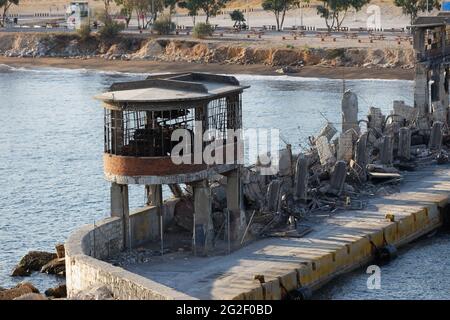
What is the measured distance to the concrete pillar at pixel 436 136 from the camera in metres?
58.9

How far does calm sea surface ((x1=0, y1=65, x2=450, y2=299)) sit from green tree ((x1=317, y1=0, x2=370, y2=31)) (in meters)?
21.4

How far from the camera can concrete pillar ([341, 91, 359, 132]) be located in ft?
188

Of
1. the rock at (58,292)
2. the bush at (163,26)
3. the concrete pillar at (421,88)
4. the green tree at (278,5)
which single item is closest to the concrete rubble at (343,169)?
the concrete pillar at (421,88)

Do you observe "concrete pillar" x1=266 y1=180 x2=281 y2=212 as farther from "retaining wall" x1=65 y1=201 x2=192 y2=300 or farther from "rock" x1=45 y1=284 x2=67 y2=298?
"rock" x1=45 y1=284 x2=67 y2=298

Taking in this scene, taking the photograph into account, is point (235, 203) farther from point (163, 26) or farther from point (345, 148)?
point (163, 26)

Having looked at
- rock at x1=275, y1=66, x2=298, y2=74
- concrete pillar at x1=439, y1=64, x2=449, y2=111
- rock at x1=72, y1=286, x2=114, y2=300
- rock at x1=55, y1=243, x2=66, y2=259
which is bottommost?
rock at x1=55, y1=243, x2=66, y2=259

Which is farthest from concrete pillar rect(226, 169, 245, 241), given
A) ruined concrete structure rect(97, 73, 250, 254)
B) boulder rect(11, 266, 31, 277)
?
boulder rect(11, 266, 31, 277)

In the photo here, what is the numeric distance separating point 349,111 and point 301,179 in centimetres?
1190

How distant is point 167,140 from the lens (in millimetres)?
40312

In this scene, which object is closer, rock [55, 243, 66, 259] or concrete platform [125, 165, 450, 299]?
concrete platform [125, 165, 450, 299]

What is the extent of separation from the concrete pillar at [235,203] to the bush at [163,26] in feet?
317

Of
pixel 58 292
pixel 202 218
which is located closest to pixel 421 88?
pixel 202 218

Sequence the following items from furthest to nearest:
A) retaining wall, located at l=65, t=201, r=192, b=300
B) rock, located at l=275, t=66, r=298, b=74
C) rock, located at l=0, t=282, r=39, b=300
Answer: rock, located at l=275, t=66, r=298, b=74 < rock, located at l=0, t=282, r=39, b=300 < retaining wall, located at l=65, t=201, r=192, b=300

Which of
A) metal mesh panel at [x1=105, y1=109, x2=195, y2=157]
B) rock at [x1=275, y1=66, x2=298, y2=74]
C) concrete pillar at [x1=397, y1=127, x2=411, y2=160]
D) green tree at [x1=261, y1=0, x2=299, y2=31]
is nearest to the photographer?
metal mesh panel at [x1=105, y1=109, x2=195, y2=157]
